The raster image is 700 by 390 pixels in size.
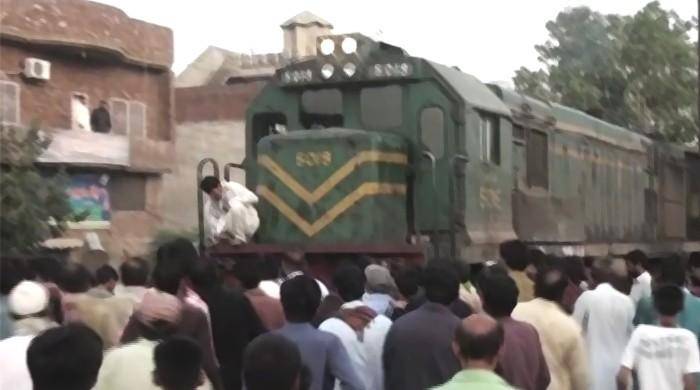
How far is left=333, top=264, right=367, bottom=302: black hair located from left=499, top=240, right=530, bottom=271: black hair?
1250mm

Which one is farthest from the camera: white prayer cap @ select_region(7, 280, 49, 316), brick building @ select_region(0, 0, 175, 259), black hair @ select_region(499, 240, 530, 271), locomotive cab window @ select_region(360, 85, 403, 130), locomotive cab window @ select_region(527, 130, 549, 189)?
brick building @ select_region(0, 0, 175, 259)

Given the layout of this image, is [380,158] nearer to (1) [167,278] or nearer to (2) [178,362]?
(1) [167,278]

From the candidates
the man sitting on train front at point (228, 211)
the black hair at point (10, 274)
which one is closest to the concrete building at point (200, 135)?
the man sitting on train front at point (228, 211)

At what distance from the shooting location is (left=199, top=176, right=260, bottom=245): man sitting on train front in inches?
464

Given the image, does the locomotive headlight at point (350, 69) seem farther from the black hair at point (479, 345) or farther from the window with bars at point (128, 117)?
the window with bars at point (128, 117)

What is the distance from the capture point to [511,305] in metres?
6.18

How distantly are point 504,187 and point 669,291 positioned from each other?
19.2 feet

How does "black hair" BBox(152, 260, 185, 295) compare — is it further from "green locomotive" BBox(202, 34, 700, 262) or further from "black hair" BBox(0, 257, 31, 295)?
"green locomotive" BBox(202, 34, 700, 262)

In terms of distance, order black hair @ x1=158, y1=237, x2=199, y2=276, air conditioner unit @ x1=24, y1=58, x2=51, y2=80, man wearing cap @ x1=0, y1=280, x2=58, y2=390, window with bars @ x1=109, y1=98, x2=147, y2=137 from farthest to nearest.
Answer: window with bars @ x1=109, y1=98, x2=147, y2=137, air conditioner unit @ x1=24, y1=58, x2=51, y2=80, black hair @ x1=158, y1=237, x2=199, y2=276, man wearing cap @ x1=0, y1=280, x2=58, y2=390

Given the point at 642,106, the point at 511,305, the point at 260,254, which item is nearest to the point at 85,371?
the point at 511,305

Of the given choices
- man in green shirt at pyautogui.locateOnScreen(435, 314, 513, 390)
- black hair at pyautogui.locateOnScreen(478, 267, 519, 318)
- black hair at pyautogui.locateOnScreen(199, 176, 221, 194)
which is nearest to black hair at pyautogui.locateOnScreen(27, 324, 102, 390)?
man in green shirt at pyautogui.locateOnScreen(435, 314, 513, 390)

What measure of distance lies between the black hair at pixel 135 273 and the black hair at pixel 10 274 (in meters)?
0.65

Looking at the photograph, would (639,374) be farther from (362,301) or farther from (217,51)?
(217,51)

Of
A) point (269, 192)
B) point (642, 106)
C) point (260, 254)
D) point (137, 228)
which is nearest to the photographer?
point (260, 254)
